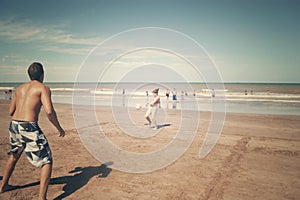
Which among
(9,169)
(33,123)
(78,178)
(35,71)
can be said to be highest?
(35,71)

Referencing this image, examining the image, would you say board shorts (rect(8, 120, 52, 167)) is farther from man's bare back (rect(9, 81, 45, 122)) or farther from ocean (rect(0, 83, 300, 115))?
ocean (rect(0, 83, 300, 115))

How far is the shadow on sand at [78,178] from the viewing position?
451 centimetres

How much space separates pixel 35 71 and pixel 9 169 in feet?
6.56

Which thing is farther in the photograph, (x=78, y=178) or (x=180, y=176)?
(x=180, y=176)

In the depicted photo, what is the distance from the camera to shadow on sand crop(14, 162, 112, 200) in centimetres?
451

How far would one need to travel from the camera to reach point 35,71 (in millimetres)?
3838

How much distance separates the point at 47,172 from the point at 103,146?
409 centimetres

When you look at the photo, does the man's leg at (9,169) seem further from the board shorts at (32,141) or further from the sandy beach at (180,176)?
the board shorts at (32,141)

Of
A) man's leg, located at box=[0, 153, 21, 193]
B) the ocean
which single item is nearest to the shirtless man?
man's leg, located at box=[0, 153, 21, 193]

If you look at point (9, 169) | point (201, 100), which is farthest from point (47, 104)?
point (201, 100)

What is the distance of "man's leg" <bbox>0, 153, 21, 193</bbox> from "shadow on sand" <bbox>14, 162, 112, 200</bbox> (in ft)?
0.90

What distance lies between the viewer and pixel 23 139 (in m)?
3.70

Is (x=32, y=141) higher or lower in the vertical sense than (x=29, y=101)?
lower

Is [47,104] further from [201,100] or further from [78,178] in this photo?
[201,100]
